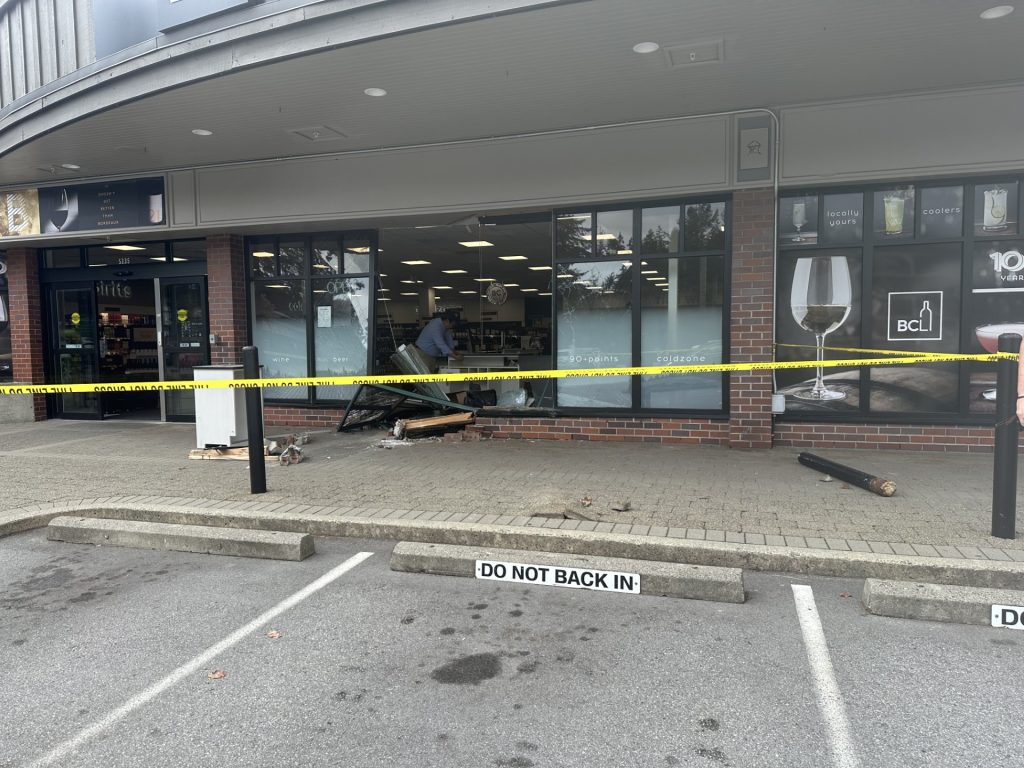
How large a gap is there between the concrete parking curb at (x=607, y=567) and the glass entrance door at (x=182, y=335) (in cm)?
792

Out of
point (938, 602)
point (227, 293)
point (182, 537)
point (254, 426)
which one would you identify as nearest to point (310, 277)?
point (227, 293)

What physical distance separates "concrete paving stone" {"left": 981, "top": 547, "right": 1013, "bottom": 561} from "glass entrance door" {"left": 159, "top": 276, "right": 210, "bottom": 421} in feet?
34.8

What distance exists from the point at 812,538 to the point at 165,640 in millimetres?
4164

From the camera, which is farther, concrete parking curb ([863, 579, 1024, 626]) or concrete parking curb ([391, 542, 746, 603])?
concrete parking curb ([391, 542, 746, 603])

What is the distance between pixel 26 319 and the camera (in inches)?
468

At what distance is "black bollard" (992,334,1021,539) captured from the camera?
4418mm

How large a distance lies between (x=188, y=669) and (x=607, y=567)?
248cm

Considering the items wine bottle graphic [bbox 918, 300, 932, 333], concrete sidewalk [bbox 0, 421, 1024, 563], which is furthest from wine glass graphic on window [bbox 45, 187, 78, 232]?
wine bottle graphic [bbox 918, 300, 932, 333]

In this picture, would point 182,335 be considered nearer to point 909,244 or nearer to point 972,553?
point 909,244

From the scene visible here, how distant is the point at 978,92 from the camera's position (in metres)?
7.00

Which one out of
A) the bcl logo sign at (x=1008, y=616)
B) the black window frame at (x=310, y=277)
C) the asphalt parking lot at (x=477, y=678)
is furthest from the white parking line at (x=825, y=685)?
the black window frame at (x=310, y=277)

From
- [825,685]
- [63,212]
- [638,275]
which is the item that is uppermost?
[63,212]

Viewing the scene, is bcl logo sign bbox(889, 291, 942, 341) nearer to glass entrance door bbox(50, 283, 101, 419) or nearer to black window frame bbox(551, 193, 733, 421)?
black window frame bbox(551, 193, 733, 421)

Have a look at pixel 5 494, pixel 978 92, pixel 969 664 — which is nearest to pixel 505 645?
pixel 969 664
